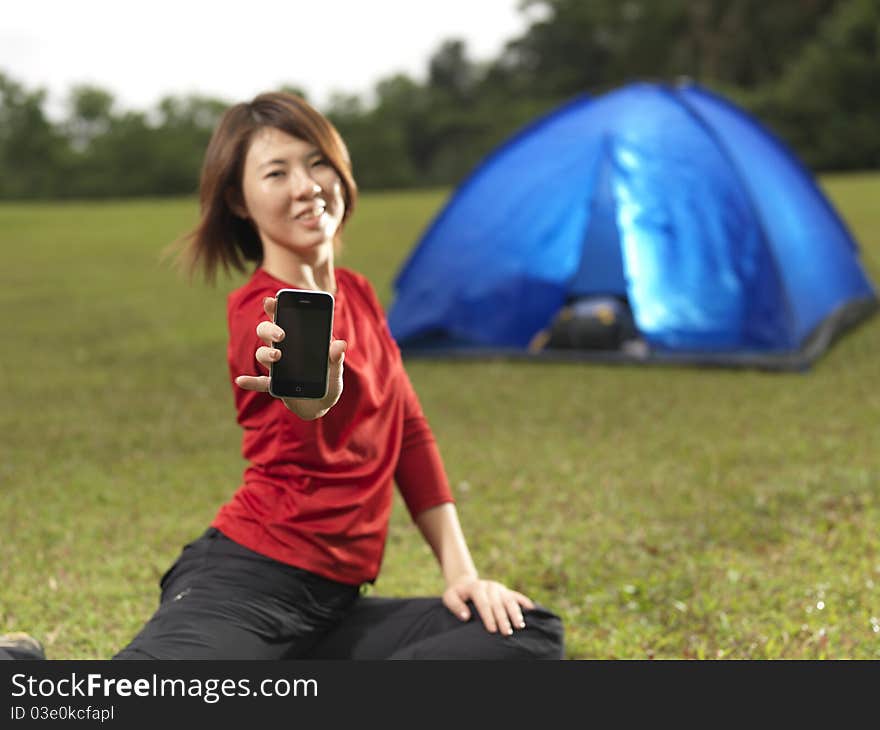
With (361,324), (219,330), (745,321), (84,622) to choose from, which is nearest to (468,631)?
(361,324)

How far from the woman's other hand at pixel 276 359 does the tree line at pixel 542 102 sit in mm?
31019

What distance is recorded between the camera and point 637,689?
1.62 meters

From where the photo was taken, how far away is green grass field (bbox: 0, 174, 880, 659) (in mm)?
2436

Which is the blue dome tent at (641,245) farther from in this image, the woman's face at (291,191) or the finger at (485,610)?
the woman's face at (291,191)

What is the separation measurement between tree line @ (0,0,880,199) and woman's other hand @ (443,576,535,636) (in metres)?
A: 30.6

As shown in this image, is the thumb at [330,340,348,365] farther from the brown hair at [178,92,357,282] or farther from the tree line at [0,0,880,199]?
the tree line at [0,0,880,199]

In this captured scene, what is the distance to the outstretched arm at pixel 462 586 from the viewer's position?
1917 mm

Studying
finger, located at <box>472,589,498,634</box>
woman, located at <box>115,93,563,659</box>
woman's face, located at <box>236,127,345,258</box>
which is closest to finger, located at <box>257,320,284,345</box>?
woman, located at <box>115,93,563,659</box>

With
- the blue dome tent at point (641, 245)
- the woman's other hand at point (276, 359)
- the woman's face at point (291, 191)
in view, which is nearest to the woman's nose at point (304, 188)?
the woman's face at point (291, 191)

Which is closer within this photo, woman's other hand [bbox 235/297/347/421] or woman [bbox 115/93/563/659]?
woman's other hand [bbox 235/297/347/421]

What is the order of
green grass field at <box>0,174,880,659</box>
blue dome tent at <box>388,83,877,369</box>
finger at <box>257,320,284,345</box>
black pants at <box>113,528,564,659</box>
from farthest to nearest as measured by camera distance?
blue dome tent at <box>388,83,877,369</box>
green grass field at <box>0,174,880,659</box>
black pants at <box>113,528,564,659</box>
finger at <box>257,320,284,345</box>

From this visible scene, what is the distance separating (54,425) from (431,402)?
4.79 ft

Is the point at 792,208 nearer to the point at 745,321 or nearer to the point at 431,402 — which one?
the point at 745,321

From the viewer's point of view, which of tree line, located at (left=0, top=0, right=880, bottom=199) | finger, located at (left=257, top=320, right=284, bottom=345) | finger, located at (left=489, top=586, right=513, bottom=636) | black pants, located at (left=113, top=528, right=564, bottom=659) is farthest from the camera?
tree line, located at (left=0, top=0, right=880, bottom=199)
